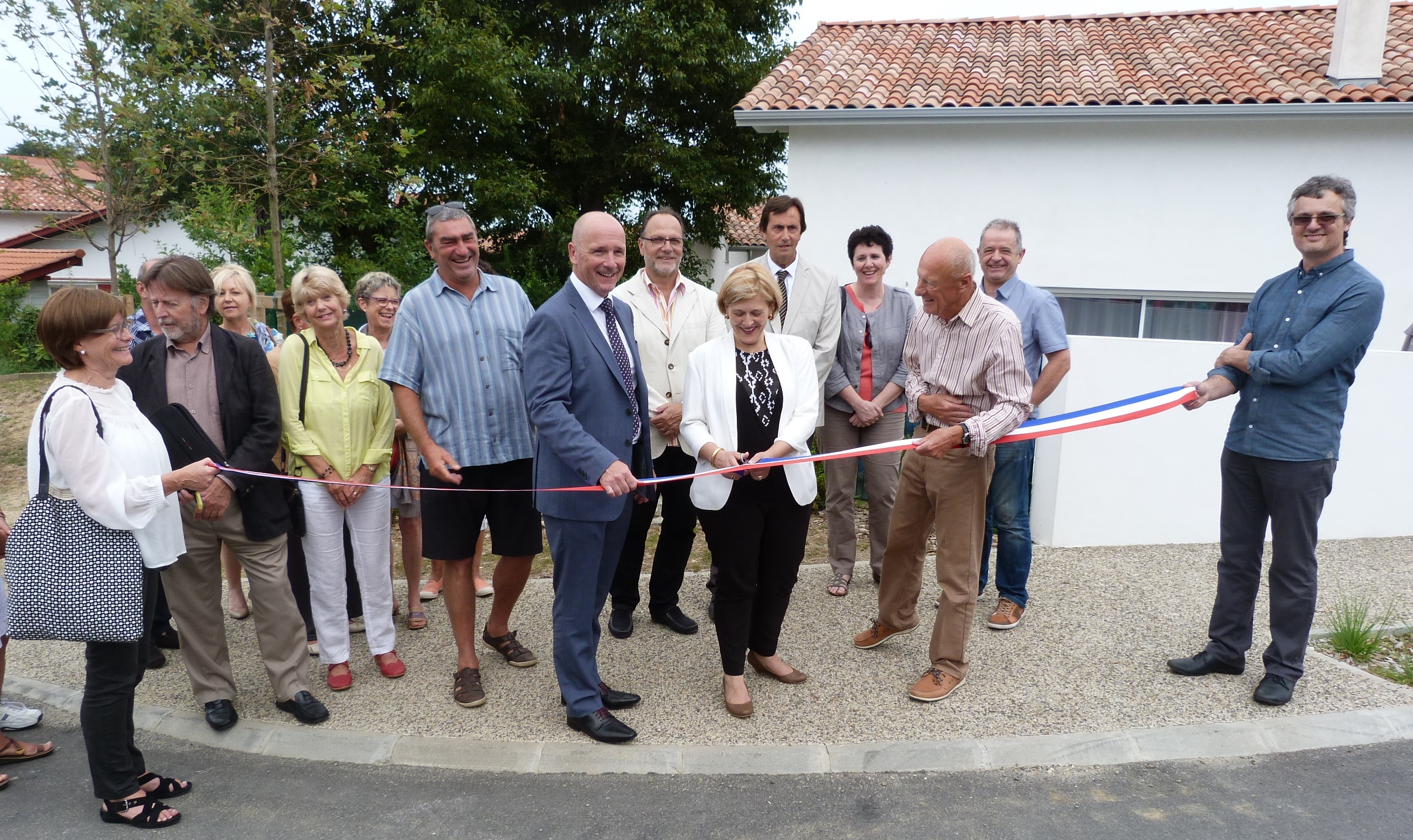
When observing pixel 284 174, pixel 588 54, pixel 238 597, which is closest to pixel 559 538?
pixel 238 597

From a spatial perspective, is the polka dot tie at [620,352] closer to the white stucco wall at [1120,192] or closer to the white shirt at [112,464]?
the white shirt at [112,464]

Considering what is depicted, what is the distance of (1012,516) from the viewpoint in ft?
15.3

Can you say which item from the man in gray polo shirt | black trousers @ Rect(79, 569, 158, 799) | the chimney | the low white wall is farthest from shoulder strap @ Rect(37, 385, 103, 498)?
the chimney

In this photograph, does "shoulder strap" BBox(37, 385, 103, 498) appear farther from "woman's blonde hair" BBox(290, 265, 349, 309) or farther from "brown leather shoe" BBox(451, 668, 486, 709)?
"brown leather shoe" BBox(451, 668, 486, 709)

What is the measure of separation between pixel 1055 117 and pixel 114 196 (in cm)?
1265

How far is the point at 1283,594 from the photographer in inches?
152

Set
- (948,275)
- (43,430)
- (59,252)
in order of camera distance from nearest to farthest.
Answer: (43,430) → (948,275) → (59,252)

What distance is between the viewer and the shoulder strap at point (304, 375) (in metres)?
4.06

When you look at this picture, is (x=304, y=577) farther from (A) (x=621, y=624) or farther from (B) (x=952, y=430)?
(B) (x=952, y=430)

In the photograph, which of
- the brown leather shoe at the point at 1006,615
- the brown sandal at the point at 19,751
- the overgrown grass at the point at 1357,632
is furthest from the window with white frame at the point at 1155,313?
the brown sandal at the point at 19,751

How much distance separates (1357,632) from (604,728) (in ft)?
13.1

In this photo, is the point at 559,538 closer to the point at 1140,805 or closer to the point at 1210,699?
the point at 1140,805

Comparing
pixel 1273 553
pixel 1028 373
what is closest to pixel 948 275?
pixel 1028 373

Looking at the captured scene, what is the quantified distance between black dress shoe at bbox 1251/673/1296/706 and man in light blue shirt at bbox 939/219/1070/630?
3.96 ft
